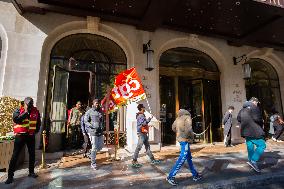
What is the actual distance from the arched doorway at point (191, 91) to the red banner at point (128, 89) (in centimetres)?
286

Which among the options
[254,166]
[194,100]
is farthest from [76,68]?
[254,166]

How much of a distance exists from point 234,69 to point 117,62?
18.6 feet

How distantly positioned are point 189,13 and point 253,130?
5.04 meters

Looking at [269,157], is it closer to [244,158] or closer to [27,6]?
[244,158]

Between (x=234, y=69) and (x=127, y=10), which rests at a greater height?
(x=127, y=10)

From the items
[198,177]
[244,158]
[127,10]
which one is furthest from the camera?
[127,10]

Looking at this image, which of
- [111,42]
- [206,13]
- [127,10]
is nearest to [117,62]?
[111,42]

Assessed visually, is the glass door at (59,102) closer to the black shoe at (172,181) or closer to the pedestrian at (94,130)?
the pedestrian at (94,130)

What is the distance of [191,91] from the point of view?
407 inches

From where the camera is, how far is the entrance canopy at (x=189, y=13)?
7.45m

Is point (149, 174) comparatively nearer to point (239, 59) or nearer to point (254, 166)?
point (254, 166)

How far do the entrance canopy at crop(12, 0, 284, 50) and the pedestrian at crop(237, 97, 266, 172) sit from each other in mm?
3953

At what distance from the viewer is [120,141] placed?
855 centimetres

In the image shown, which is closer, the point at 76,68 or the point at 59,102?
the point at 59,102
